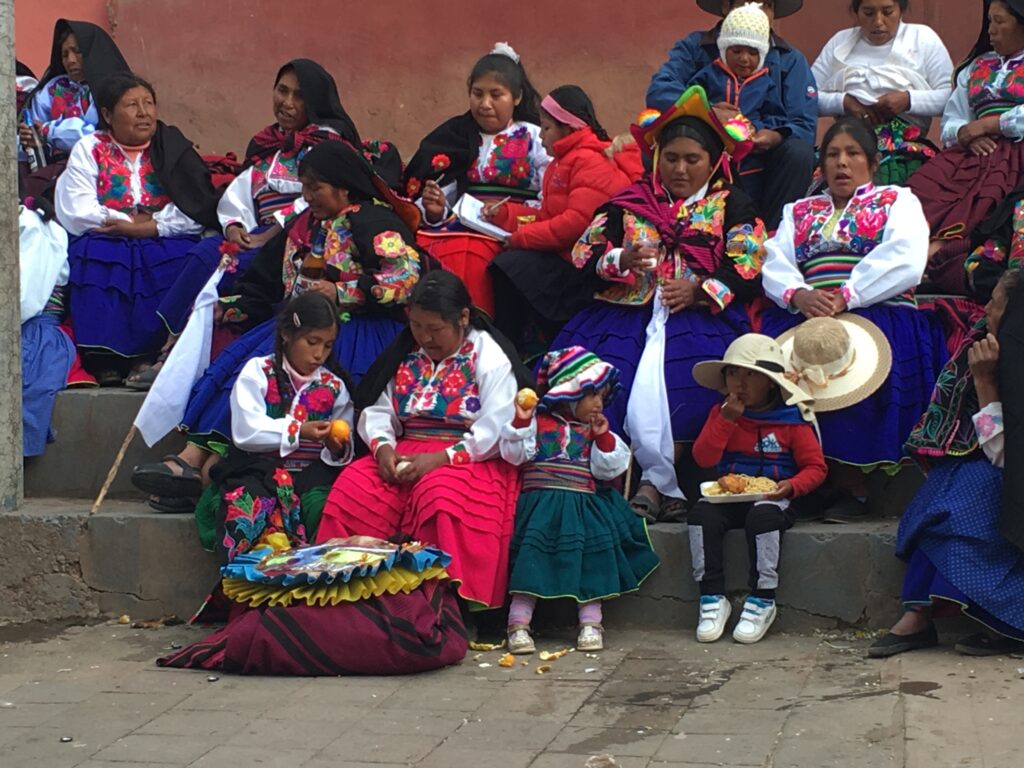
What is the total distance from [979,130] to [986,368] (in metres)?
1.86

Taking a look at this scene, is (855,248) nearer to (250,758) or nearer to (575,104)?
(575,104)

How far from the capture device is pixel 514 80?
8.31 m

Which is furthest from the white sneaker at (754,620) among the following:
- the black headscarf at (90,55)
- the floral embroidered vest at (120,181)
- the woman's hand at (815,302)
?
the black headscarf at (90,55)

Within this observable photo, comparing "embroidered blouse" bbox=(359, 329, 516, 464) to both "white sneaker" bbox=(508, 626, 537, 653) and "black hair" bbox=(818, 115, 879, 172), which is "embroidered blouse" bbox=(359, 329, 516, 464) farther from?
"black hair" bbox=(818, 115, 879, 172)

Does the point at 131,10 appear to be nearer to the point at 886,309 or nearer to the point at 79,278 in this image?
the point at 79,278

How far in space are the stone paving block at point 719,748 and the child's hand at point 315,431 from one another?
2193mm

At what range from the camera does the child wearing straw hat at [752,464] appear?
654cm

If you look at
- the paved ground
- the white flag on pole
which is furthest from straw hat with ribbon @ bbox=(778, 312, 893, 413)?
the white flag on pole

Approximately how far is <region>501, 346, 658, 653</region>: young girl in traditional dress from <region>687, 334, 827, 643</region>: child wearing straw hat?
28 centimetres

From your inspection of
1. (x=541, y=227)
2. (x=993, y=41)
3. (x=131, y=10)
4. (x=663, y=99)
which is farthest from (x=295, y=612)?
(x=131, y=10)

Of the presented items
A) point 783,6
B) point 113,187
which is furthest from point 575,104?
point 113,187

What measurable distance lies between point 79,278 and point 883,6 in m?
3.99

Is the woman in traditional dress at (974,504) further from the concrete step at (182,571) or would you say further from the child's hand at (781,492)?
the child's hand at (781,492)

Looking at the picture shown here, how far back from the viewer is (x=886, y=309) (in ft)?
23.3
